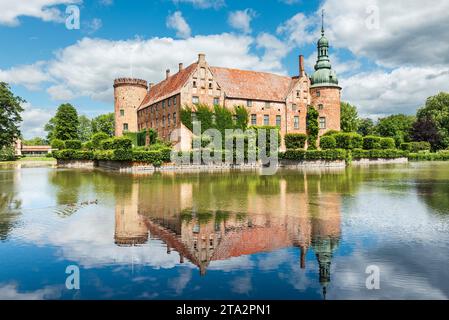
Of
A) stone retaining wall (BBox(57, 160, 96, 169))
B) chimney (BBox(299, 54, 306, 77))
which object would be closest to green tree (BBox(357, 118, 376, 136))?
chimney (BBox(299, 54, 306, 77))

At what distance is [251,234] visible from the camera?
29.5ft

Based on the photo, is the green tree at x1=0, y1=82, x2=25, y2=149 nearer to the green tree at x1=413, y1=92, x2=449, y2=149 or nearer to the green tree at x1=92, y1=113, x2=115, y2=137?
the green tree at x1=92, y1=113, x2=115, y2=137

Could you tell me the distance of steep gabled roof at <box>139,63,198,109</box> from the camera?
43.9 metres

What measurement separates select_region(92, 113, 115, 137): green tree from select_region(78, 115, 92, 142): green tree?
53.4 feet

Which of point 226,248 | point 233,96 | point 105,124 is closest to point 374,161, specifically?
point 233,96

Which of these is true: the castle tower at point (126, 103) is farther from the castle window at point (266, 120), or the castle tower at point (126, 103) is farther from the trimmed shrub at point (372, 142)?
the trimmed shrub at point (372, 142)

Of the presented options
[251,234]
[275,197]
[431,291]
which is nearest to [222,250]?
[251,234]

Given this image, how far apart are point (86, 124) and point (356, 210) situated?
113m

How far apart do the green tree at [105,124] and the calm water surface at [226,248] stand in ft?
262

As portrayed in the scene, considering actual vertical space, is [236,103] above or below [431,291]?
above

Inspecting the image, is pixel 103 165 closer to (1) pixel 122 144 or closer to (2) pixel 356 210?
(1) pixel 122 144

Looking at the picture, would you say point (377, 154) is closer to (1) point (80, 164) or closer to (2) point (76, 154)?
(1) point (80, 164)
